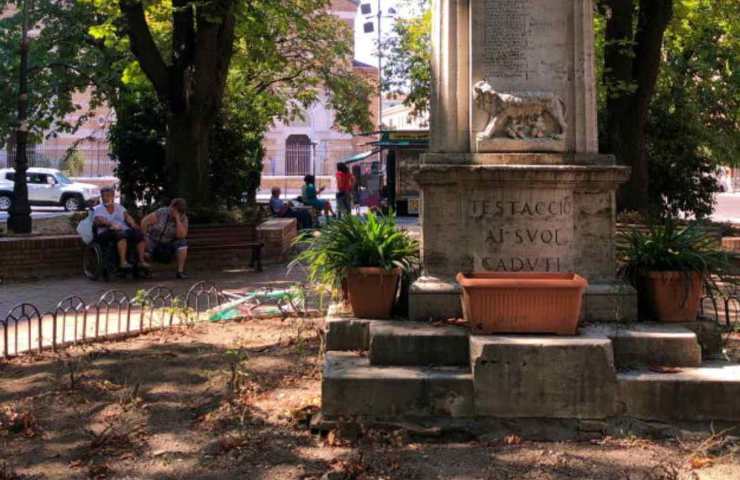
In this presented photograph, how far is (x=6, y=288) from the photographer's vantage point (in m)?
11.1

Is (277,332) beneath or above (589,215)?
beneath

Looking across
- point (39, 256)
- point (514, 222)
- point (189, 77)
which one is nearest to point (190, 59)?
point (189, 77)

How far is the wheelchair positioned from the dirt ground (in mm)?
5671

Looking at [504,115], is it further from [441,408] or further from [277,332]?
[277,332]

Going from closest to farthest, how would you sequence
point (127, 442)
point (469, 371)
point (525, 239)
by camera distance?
point (127, 442) < point (469, 371) < point (525, 239)

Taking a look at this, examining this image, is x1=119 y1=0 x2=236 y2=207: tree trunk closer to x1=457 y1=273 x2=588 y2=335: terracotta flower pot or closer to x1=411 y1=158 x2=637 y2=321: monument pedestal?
x1=411 y1=158 x2=637 y2=321: monument pedestal

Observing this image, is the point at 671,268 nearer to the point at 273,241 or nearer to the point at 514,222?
the point at 514,222

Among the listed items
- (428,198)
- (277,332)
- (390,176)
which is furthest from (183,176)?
(390,176)

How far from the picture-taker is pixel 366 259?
→ 5.96 metres

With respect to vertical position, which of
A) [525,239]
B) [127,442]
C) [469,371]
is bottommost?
[127,442]

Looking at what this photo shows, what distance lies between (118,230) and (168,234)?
2.31ft

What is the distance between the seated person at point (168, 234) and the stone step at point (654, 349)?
800 centimetres

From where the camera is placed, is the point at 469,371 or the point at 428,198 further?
the point at 428,198

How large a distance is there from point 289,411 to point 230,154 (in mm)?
14582
